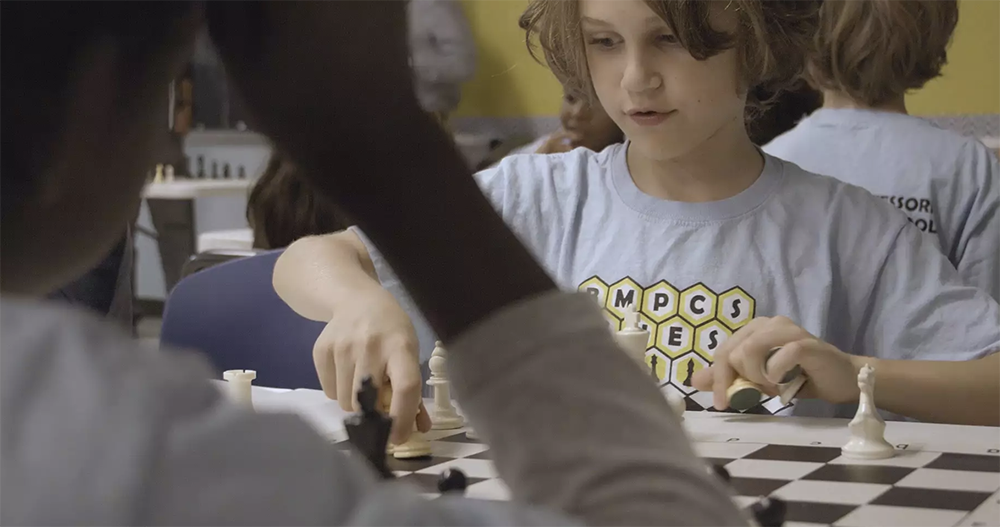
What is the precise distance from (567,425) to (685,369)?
1.08 m

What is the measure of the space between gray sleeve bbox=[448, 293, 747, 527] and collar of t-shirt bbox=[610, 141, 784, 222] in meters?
1.18

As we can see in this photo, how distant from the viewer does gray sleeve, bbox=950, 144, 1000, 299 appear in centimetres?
196

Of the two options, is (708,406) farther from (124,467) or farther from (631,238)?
(124,467)

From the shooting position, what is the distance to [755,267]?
160 cm

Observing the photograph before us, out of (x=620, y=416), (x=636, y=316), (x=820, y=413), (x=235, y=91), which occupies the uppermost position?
(x=235, y=91)

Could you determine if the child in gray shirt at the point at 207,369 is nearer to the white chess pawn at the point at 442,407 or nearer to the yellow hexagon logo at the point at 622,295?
the white chess pawn at the point at 442,407

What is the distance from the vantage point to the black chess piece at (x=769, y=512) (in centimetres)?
73

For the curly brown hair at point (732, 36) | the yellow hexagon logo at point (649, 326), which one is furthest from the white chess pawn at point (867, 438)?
the curly brown hair at point (732, 36)

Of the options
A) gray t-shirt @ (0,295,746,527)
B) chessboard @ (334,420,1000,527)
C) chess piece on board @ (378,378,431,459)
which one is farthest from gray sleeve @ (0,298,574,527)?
chess piece on board @ (378,378,431,459)

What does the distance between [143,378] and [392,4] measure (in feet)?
0.60

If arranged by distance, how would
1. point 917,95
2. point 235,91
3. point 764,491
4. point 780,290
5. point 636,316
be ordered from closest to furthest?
1. point 235,91
2. point 764,491
3. point 636,316
4. point 780,290
5. point 917,95

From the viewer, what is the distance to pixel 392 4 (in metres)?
0.47

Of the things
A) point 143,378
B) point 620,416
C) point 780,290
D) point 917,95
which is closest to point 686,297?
point 780,290

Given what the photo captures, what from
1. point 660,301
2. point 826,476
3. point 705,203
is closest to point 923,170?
point 705,203
